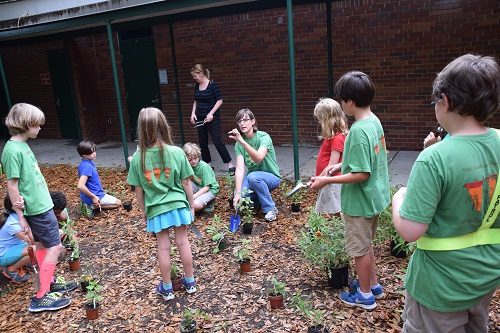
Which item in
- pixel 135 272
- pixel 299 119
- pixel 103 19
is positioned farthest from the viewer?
pixel 299 119

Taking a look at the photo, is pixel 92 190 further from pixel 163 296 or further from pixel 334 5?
pixel 334 5

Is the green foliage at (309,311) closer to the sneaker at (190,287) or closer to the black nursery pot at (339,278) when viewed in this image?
the black nursery pot at (339,278)

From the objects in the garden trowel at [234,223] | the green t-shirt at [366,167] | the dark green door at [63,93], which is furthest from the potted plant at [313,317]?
the dark green door at [63,93]

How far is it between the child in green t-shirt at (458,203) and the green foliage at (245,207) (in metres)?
2.92

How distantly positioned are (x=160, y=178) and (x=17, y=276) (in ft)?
6.42

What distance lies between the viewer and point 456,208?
1.59 meters

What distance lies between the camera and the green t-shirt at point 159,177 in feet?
10.4

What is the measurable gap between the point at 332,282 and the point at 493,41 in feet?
18.1

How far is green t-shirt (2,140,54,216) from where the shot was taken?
3.21m

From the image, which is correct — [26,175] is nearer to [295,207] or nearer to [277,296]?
[277,296]

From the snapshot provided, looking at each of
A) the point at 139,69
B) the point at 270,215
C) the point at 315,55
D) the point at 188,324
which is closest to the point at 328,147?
the point at 270,215

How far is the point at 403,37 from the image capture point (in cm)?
736

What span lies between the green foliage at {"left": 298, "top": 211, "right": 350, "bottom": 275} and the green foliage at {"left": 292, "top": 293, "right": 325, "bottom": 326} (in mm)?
385

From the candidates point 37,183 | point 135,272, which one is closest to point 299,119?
point 135,272
